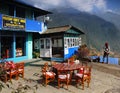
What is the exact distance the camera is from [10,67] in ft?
37.1

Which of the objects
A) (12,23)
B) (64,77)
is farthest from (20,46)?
(64,77)

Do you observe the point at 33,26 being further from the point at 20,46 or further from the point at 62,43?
the point at 62,43

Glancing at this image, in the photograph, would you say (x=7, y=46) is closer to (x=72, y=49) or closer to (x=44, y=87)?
(x=72, y=49)

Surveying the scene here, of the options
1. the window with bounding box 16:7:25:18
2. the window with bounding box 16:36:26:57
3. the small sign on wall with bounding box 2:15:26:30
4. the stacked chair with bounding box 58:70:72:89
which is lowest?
the stacked chair with bounding box 58:70:72:89

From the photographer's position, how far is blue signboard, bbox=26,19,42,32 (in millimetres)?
20188

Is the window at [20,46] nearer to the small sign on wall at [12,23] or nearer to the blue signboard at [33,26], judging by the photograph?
the blue signboard at [33,26]

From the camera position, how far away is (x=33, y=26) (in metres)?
21.1

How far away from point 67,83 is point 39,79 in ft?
8.06

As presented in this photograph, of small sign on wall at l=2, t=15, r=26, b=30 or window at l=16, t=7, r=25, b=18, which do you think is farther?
window at l=16, t=7, r=25, b=18

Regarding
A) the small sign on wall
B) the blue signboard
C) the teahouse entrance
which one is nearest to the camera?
the small sign on wall

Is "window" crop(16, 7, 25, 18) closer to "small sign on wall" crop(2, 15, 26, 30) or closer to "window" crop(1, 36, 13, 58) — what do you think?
"small sign on wall" crop(2, 15, 26, 30)

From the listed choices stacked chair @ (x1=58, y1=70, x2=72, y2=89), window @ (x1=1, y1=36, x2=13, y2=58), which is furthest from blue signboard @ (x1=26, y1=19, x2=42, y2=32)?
stacked chair @ (x1=58, y1=70, x2=72, y2=89)

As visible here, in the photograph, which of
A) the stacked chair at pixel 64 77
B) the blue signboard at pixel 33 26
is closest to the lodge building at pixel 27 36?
the blue signboard at pixel 33 26

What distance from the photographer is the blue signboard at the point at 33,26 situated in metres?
20.2
